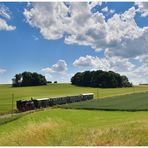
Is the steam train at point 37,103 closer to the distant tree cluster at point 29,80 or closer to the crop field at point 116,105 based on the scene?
the crop field at point 116,105

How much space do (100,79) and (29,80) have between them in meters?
28.3

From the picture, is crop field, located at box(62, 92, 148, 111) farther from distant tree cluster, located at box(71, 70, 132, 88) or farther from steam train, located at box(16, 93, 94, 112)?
distant tree cluster, located at box(71, 70, 132, 88)

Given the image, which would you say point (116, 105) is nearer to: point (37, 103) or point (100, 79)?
point (37, 103)

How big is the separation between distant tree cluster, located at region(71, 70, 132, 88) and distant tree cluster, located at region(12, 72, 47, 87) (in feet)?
53.8

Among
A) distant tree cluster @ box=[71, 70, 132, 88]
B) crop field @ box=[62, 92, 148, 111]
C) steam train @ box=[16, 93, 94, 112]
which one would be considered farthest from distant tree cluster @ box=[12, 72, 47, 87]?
crop field @ box=[62, 92, 148, 111]

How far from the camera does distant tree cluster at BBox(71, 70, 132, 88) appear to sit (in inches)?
5792

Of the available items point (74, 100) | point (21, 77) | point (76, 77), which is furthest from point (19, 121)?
point (76, 77)

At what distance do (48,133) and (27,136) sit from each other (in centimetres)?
129

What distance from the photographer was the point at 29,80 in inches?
5694

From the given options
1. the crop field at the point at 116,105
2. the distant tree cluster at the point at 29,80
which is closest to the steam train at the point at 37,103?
the crop field at the point at 116,105

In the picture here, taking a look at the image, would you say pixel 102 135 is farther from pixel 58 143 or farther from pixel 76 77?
pixel 76 77

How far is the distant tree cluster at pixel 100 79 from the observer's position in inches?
5792

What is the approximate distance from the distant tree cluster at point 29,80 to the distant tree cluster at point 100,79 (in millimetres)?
16390

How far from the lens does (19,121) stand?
127ft
